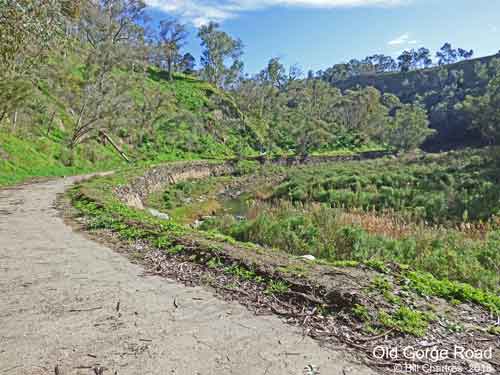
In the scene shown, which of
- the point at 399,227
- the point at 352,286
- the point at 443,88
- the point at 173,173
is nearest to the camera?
the point at 352,286

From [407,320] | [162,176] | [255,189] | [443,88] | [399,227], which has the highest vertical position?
[443,88]

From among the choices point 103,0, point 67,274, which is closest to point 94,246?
point 67,274

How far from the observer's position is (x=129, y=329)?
13.7ft

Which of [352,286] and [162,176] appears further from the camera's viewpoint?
[162,176]

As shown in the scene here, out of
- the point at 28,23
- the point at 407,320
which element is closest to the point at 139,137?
the point at 28,23

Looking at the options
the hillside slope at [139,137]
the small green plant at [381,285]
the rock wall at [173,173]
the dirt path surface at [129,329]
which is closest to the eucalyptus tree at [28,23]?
the dirt path surface at [129,329]

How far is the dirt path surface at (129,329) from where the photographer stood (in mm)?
3523

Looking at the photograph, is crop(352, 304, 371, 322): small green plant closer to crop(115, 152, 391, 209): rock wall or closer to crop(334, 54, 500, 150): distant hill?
crop(115, 152, 391, 209): rock wall

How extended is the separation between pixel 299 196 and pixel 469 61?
141469 millimetres

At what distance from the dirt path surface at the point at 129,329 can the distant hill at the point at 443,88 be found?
271ft

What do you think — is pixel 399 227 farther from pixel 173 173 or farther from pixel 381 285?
pixel 173 173

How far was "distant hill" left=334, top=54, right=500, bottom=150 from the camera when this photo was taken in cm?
8294

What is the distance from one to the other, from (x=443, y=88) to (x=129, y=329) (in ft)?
447

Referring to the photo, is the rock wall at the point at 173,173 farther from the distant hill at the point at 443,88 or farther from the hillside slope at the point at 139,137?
the distant hill at the point at 443,88
